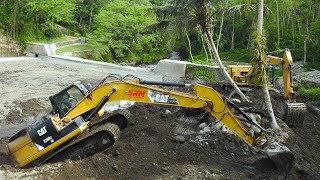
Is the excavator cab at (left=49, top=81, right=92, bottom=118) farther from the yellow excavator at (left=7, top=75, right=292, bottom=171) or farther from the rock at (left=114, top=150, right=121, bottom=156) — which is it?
the rock at (left=114, top=150, right=121, bottom=156)

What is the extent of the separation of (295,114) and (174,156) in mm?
3820

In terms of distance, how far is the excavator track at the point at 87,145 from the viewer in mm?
7129

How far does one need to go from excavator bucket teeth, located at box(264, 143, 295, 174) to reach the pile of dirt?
4.6 inches

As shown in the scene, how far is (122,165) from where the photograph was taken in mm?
6914

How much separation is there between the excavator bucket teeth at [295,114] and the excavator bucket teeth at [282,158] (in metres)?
2.73

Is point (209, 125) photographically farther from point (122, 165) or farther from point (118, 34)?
point (118, 34)

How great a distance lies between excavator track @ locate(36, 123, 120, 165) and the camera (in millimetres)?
7129

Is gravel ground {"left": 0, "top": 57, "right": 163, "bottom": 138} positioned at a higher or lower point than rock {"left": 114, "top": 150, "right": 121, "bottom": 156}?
higher

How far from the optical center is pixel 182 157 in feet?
24.1

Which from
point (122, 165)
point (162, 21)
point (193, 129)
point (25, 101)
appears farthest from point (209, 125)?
point (25, 101)

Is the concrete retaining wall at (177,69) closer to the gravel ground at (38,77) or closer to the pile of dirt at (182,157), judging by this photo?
the gravel ground at (38,77)

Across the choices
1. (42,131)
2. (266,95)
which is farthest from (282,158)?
(42,131)

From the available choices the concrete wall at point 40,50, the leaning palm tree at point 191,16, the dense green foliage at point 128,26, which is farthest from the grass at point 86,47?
the leaning palm tree at point 191,16

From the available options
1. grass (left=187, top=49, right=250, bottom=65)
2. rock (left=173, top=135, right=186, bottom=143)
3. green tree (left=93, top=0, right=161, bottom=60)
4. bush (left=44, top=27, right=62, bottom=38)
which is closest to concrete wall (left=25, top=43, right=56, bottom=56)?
bush (left=44, top=27, right=62, bottom=38)
